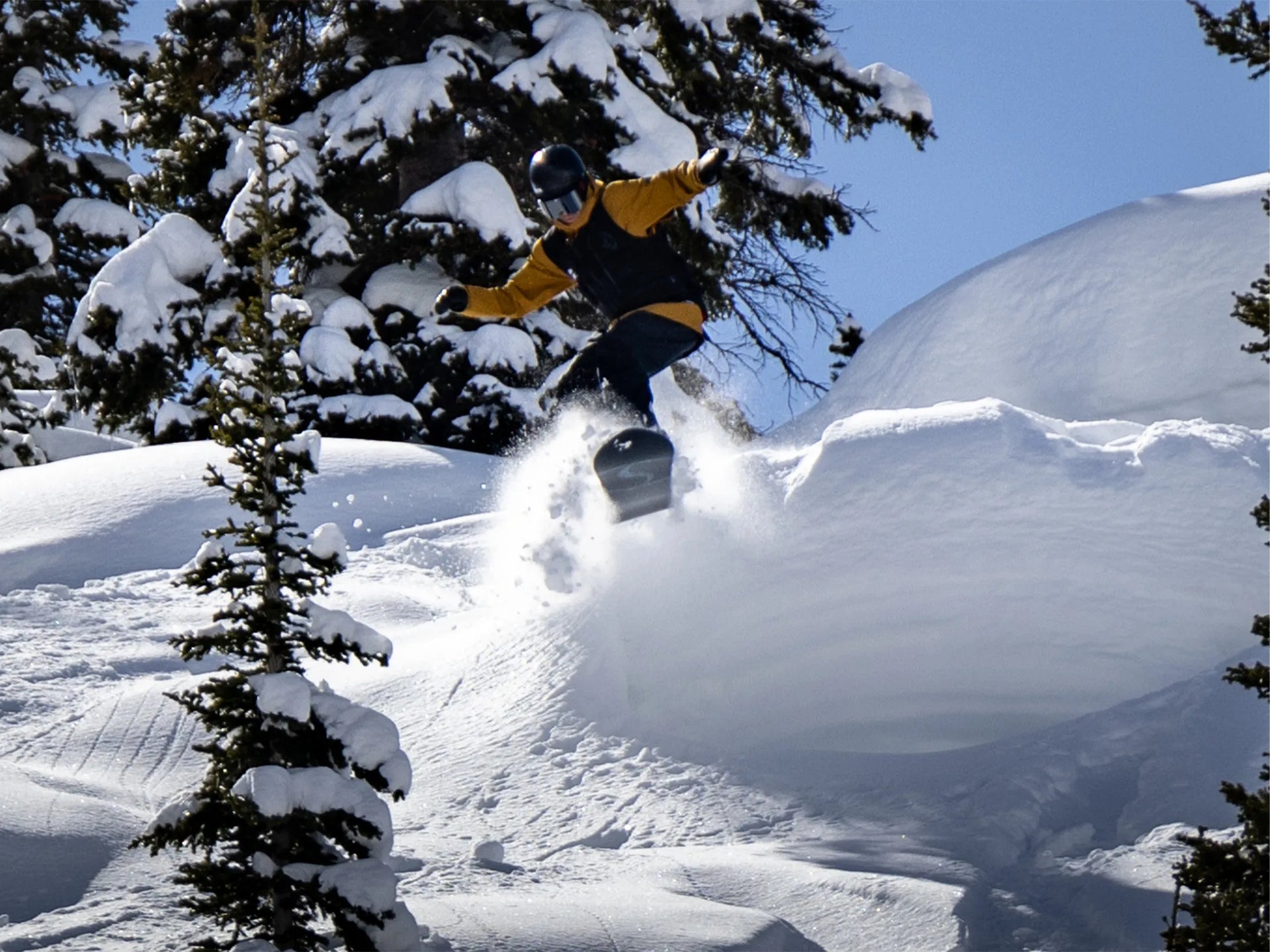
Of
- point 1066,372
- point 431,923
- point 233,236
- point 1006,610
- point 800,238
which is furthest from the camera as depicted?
point 800,238

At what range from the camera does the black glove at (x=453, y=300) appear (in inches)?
285

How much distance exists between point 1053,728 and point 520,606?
255 cm

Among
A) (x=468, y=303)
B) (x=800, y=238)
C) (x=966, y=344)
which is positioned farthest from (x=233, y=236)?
(x=800, y=238)

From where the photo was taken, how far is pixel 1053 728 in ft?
17.1

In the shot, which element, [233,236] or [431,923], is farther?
[233,236]

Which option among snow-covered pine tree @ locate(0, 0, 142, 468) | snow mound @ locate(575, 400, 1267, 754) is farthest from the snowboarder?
snow-covered pine tree @ locate(0, 0, 142, 468)

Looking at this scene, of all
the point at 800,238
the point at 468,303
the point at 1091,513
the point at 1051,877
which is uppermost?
the point at 800,238

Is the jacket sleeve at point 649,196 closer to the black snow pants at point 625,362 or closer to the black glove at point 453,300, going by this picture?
the black snow pants at point 625,362

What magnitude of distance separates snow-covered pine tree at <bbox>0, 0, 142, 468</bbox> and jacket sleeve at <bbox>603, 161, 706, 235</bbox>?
1278 centimetres

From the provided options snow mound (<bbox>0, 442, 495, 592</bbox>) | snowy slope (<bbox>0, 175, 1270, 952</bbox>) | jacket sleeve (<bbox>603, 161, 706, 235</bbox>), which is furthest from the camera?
snow mound (<bbox>0, 442, 495, 592</bbox>)

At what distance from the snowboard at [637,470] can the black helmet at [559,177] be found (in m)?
1.19

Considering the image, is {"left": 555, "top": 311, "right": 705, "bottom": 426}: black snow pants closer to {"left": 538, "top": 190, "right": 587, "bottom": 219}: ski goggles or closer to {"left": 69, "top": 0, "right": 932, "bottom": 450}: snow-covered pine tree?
{"left": 538, "top": 190, "right": 587, "bottom": 219}: ski goggles

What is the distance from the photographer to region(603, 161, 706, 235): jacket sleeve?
22.4ft

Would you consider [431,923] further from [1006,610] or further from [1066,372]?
[1066,372]
